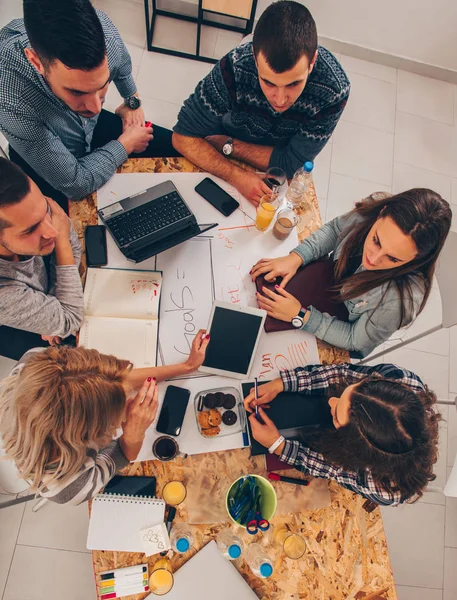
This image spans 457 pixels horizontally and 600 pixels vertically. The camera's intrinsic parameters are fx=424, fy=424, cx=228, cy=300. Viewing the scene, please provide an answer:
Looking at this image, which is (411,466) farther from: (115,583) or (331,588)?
(115,583)

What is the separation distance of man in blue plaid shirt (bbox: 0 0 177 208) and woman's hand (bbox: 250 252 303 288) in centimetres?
70

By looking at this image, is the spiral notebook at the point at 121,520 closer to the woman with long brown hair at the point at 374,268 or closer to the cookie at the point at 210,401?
the cookie at the point at 210,401

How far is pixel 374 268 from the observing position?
5.11 ft

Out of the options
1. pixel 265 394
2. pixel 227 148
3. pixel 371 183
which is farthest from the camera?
pixel 371 183

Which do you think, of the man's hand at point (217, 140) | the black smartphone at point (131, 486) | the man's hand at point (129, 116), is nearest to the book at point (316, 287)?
the man's hand at point (217, 140)

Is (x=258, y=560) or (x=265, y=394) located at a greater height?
(x=265, y=394)

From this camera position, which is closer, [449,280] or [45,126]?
[45,126]

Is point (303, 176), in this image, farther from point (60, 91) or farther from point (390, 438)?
point (390, 438)

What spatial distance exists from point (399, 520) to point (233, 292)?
1.72 m

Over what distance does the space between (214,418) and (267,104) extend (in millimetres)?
1268

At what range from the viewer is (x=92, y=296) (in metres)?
1.53

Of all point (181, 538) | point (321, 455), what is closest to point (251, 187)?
Answer: point (321, 455)

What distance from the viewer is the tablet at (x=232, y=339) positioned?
1476 millimetres

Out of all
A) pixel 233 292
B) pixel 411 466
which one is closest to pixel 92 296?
pixel 233 292
